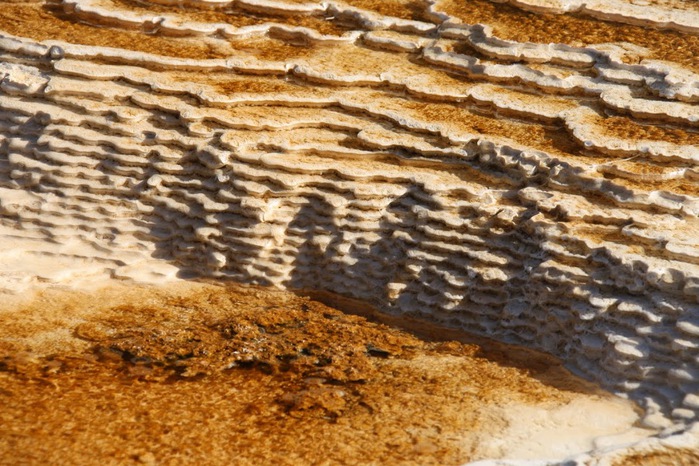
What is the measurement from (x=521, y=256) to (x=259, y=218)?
1.97 meters

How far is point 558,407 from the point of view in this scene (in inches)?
244

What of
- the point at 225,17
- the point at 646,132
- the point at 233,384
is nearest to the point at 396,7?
the point at 225,17

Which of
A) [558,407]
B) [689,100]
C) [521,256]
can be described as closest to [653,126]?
[689,100]

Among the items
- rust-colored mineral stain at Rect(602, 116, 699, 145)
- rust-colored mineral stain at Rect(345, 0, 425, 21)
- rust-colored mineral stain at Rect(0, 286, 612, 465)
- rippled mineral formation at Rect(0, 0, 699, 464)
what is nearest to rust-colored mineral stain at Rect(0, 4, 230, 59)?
rippled mineral formation at Rect(0, 0, 699, 464)

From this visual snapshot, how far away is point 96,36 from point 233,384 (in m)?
4.04

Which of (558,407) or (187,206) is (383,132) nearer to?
(187,206)

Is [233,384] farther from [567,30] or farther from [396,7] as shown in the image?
[567,30]

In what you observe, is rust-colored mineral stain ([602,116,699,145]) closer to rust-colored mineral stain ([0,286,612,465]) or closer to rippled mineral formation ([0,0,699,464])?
rippled mineral formation ([0,0,699,464])

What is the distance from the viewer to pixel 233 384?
21.3 feet

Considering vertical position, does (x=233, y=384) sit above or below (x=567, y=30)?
below

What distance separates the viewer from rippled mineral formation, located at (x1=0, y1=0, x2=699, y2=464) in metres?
6.73

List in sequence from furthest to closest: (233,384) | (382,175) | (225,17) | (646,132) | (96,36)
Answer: (225,17), (96,36), (646,132), (382,175), (233,384)

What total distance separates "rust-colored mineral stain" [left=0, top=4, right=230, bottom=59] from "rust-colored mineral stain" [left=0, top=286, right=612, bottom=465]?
92.9 inches

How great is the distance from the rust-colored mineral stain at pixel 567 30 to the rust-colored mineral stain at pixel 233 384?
3.36 metres
